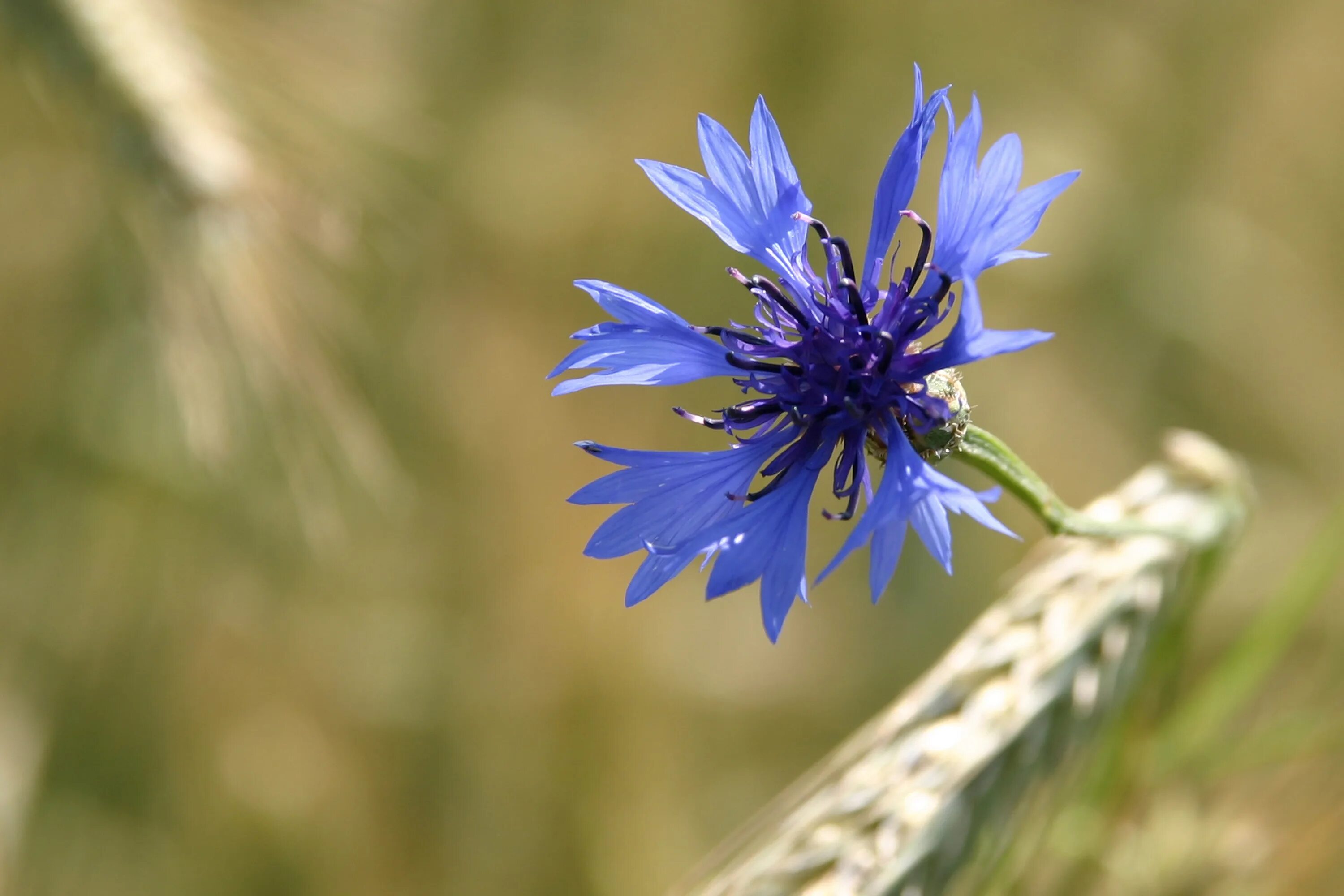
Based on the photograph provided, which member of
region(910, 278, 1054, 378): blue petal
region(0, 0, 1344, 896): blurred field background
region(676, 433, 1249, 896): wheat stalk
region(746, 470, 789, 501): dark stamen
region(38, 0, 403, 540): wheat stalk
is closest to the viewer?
Answer: region(910, 278, 1054, 378): blue petal

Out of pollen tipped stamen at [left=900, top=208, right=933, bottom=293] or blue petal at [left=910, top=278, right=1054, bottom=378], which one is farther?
pollen tipped stamen at [left=900, top=208, right=933, bottom=293]

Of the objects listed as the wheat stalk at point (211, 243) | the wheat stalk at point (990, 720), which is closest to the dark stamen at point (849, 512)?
the wheat stalk at point (990, 720)

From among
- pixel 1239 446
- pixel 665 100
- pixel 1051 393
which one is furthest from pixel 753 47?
pixel 1239 446

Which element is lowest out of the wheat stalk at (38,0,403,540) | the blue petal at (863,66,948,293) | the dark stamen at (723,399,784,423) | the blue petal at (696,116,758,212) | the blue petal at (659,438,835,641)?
the blue petal at (659,438,835,641)

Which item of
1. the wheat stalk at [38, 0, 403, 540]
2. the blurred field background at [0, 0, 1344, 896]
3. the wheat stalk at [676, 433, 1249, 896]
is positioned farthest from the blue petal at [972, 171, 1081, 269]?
the blurred field background at [0, 0, 1344, 896]

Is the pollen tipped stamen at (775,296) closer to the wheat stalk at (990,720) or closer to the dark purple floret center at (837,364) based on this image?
the dark purple floret center at (837,364)

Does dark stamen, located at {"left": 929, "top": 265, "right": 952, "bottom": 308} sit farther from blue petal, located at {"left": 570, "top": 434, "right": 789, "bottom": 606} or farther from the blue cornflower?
blue petal, located at {"left": 570, "top": 434, "right": 789, "bottom": 606}
